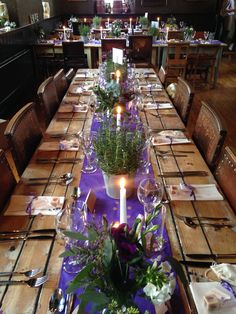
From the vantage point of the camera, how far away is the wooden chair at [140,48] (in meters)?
4.78

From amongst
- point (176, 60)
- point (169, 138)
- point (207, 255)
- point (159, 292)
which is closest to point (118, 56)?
point (169, 138)

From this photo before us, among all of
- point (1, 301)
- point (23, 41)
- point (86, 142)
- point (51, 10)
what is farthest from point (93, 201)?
point (51, 10)

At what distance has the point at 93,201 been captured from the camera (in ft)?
4.07

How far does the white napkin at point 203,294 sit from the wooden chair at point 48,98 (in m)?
1.72

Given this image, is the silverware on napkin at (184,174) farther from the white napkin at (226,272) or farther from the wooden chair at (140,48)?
the wooden chair at (140,48)

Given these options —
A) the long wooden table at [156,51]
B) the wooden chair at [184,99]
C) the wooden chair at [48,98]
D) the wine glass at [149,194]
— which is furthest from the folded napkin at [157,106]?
the long wooden table at [156,51]

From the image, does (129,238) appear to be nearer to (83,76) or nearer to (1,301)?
(1,301)

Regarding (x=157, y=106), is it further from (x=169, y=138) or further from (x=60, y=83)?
(x=60, y=83)

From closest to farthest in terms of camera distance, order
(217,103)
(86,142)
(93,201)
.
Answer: (93,201), (86,142), (217,103)

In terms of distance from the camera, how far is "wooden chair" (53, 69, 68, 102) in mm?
2746

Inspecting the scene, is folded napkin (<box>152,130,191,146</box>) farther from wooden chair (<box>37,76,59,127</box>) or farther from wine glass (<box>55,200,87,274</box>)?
wooden chair (<box>37,76,59,127</box>)

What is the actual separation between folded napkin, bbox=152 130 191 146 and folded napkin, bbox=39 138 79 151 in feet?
1.61

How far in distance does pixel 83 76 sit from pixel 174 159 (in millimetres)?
2089

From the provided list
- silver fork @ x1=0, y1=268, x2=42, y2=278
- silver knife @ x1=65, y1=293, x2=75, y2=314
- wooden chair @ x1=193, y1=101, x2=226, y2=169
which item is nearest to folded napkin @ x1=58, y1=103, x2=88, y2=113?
wooden chair @ x1=193, y1=101, x2=226, y2=169
